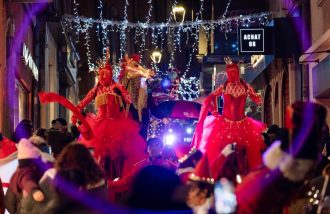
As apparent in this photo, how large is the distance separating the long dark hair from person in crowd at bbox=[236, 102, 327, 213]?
1.22m

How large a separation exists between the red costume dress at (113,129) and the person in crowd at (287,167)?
609 centimetres

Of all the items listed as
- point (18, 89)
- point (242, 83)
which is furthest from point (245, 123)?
point (18, 89)

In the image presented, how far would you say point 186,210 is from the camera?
20.6 ft

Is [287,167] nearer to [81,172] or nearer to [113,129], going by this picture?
[81,172]

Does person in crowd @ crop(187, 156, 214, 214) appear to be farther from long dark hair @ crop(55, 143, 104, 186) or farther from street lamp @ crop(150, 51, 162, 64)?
street lamp @ crop(150, 51, 162, 64)

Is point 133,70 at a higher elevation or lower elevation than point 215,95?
higher

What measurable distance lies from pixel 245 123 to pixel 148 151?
1606 millimetres

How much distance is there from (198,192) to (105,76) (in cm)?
642

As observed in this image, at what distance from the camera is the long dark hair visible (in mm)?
5879

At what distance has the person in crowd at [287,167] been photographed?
17.4 feet

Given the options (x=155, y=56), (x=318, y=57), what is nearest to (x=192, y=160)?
(x=318, y=57)

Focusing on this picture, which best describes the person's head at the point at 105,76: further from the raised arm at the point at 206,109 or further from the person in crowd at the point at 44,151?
the person in crowd at the point at 44,151

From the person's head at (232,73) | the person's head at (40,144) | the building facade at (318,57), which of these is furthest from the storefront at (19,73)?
the person's head at (40,144)

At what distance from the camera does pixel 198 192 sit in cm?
598
